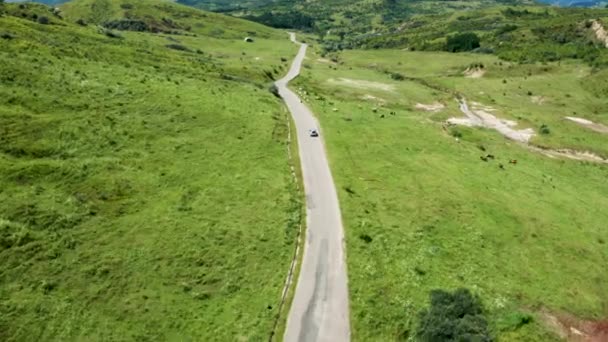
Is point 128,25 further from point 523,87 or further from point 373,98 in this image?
point 523,87

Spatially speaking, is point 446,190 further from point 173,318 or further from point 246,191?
point 173,318

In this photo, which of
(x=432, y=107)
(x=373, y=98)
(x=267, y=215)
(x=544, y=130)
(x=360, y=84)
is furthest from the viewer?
(x=360, y=84)

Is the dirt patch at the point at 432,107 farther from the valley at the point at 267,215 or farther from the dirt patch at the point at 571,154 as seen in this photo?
the dirt patch at the point at 571,154

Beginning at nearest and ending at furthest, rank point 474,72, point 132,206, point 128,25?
point 132,206 < point 474,72 < point 128,25

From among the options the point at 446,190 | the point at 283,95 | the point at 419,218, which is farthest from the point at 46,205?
the point at 283,95

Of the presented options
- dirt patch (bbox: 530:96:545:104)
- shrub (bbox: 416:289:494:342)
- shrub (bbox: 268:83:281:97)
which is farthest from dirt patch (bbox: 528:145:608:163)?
shrub (bbox: 416:289:494:342)

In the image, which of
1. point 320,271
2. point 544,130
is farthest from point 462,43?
point 320,271

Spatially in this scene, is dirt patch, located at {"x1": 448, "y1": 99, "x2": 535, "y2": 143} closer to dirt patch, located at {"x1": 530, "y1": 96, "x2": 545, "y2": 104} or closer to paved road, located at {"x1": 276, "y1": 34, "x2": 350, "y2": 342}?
dirt patch, located at {"x1": 530, "y1": 96, "x2": 545, "y2": 104}
